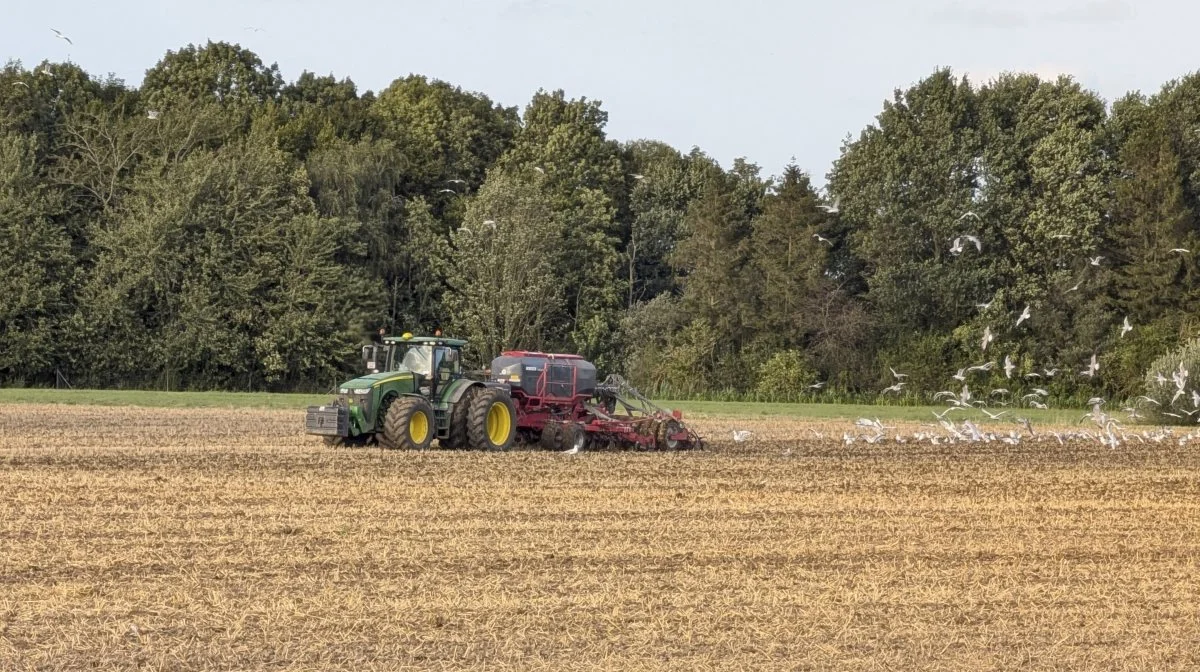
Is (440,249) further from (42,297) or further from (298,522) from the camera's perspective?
(298,522)

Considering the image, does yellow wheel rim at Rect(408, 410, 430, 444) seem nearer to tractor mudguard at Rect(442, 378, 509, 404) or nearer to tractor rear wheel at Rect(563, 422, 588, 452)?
tractor mudguard at Rect(442, 378, 509, 404)

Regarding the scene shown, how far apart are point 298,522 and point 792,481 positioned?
8.15 meters

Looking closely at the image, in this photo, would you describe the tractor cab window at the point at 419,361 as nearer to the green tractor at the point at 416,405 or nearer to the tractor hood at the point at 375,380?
the green tractor at the point at 416,405

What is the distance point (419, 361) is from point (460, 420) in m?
1.17

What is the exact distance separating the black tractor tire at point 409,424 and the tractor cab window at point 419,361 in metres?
0.80

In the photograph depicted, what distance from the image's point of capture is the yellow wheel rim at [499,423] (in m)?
26.1

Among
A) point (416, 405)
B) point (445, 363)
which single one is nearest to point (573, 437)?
point (445, 363)

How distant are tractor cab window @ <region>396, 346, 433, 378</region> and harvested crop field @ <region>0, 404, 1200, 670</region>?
2198 mm

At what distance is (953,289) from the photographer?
198ft

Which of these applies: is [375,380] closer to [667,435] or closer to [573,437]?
[573,437]

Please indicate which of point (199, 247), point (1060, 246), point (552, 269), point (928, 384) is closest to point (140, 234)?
point (199, 247)

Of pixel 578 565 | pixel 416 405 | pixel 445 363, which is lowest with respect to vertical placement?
pixel 578 565

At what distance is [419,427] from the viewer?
25.1 m

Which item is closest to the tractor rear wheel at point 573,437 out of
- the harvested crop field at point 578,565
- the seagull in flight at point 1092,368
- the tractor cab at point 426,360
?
the tractor cab at point 426,360
